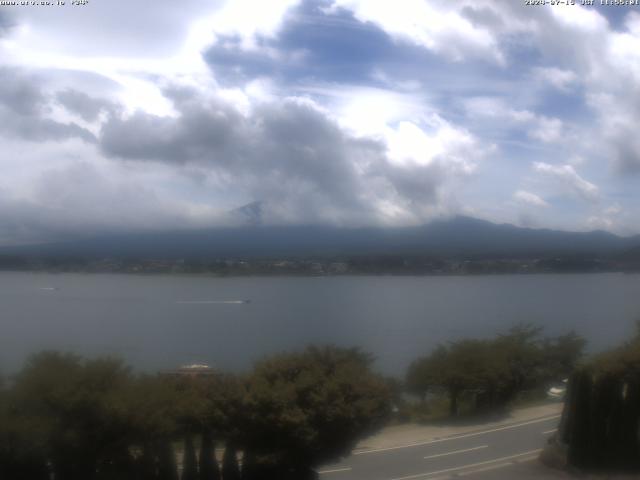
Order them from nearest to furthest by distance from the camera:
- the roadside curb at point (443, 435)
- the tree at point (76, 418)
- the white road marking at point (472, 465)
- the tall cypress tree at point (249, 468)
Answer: the tree at point (76, 418), the tall cypress tree at point (249, 468), the white road marking at point (472, 465), the roadside curb at point (443, 435)

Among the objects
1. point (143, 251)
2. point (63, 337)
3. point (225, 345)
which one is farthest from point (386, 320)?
point (143, 251)

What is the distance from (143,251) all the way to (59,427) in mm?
61778

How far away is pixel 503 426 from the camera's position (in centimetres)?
2069

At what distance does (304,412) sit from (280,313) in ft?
139

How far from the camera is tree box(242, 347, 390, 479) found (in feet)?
41.2

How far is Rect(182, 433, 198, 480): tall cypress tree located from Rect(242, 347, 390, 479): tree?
983 mm

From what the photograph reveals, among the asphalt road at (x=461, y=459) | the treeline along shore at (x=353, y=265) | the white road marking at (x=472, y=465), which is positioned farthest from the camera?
the treeline along shore at (x=353, y=265)

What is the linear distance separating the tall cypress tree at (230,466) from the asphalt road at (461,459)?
91.3 inches

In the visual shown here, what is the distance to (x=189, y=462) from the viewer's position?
41.3 feet

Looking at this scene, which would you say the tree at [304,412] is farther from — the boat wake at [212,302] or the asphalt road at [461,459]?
the boat wake at [212,302]

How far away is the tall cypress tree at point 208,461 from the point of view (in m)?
12.8

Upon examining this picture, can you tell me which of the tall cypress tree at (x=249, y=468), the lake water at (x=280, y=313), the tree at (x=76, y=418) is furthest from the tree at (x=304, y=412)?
the lake water at (x=280, y=313)

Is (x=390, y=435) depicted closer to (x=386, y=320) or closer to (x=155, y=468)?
(x=155, y=468)

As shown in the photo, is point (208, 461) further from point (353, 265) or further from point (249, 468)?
point (353, 265)
